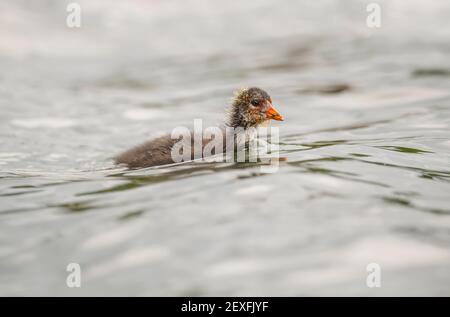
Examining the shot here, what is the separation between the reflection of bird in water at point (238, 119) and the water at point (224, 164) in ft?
1.06

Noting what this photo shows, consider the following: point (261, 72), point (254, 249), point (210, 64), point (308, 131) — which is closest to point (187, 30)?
point (210, 64)

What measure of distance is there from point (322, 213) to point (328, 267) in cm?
70

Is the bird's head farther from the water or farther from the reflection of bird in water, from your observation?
the water

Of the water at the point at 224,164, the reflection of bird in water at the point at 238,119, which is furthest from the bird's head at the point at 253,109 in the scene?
the water at the point at 224,164

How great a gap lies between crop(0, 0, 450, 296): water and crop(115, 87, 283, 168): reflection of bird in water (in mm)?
324

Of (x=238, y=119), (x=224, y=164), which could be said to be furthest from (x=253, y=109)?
(x=224, y=164)

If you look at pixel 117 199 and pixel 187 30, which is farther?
pixel 187 30

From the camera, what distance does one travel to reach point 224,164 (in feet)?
19.5

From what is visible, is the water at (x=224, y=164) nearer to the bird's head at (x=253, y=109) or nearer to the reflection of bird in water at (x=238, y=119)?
the reflection of bird in water at (x=238, y=119)

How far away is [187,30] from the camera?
15.7 m

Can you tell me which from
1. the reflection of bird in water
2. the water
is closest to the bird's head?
the reflection of bird in water

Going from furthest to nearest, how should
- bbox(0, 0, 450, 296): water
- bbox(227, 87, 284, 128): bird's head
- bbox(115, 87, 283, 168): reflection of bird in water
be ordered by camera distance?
bbox(227, 87, 284, 128): bird's head < bbox(115, 87, 283, 168): reflection of bird in water < bbox(0, 0, 450, 296): water

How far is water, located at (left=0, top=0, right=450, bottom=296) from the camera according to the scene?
12.3 feet
